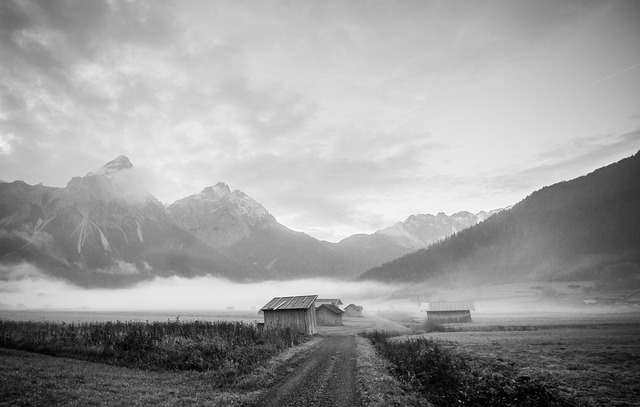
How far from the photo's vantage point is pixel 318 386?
1819 centimetres

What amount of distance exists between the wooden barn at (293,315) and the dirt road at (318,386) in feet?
83.5

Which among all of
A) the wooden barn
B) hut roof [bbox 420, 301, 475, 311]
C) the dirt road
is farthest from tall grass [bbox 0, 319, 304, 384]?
hut roof [bbox 420, 301, 475, 311]

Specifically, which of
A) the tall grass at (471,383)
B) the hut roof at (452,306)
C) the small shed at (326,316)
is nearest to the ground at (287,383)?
the tall grass at (471,383)

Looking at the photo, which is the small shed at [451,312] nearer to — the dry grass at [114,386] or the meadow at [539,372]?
the meadow at [539,372]

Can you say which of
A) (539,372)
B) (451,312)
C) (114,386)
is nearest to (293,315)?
(114,386)

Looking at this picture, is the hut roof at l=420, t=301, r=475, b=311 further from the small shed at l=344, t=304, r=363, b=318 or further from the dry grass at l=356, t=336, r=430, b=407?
the dry grass at l=356, t=336, r=430, b=407

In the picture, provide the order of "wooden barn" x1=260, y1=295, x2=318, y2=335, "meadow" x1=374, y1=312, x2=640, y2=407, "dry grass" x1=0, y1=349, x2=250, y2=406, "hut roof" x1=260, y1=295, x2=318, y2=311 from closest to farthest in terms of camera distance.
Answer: "dry grass" x1=0, y1=349, x2=250, y2=406 → "meadow" x1=374, y1=312, x2=640, y2=407 → "wooden barn" x1=260, y1=295, x2=318, y2=335 → "hut roof" x1=260, y1=295, x2=318, y2=311

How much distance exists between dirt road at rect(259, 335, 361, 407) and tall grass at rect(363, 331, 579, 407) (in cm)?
382

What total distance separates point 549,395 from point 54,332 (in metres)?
46.2

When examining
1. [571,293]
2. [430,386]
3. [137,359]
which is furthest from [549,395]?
[571,293]

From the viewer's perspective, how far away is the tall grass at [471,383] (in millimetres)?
14742

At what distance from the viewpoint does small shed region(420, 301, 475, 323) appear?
88.5 meters

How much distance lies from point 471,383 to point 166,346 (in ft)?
75.7

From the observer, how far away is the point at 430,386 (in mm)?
18172
